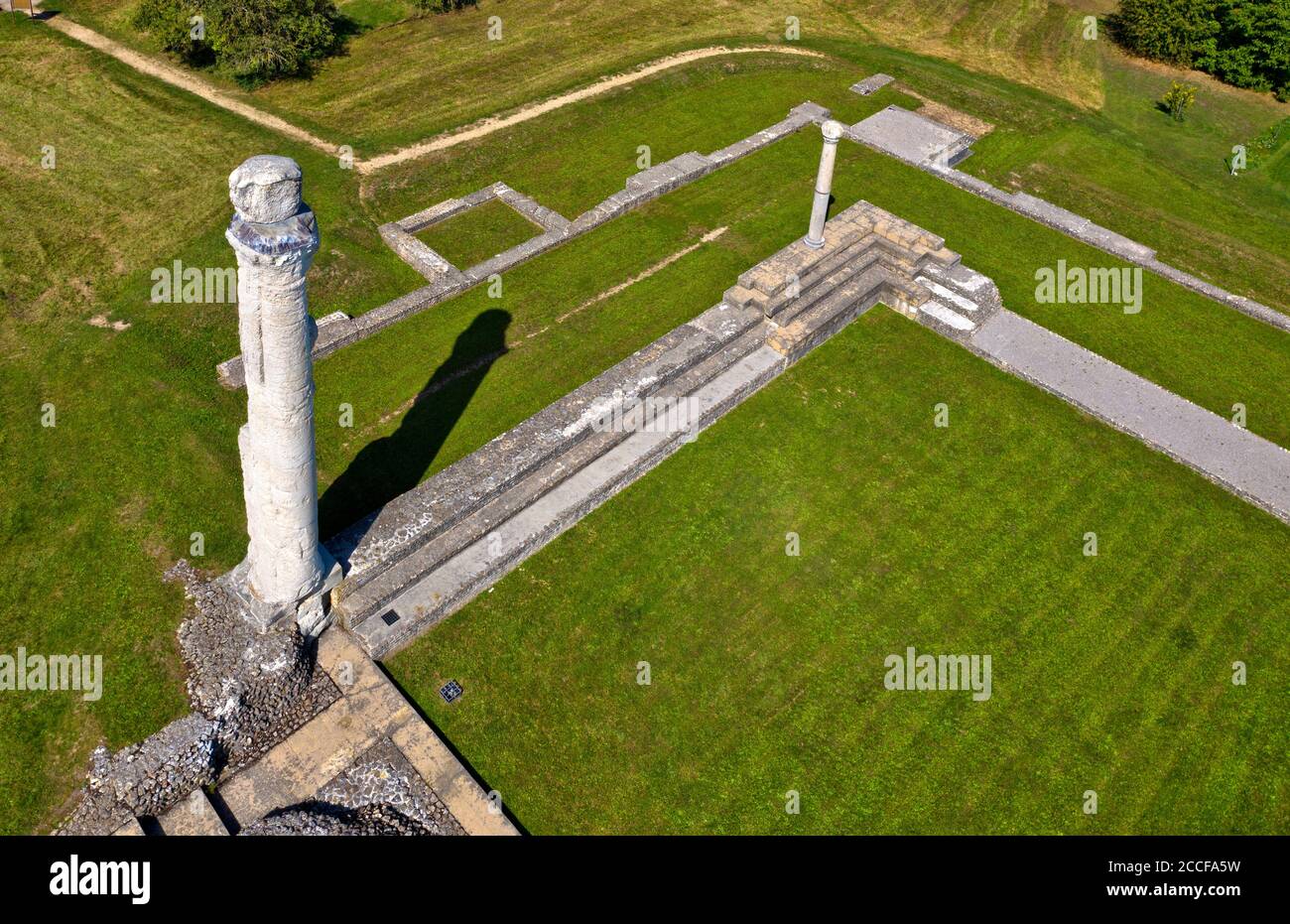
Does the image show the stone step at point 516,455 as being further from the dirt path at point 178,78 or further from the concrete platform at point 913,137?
the dirt path at point 178,78

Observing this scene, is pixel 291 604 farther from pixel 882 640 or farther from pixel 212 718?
pixel 882 640

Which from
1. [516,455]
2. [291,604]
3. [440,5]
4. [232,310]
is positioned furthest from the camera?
[440,5]

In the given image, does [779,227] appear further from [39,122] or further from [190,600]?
[39,122]

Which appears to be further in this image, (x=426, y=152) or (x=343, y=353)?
(x=426, y=152)

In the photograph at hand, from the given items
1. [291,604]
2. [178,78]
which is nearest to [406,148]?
[178,78]

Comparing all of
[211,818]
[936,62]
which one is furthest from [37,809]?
[936,62]

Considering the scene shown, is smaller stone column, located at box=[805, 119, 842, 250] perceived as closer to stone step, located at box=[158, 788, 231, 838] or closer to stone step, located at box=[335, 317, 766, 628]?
stone step, located at box=[335, 317, 766, 628]

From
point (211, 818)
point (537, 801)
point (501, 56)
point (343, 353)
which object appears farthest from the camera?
point (501, 56)
